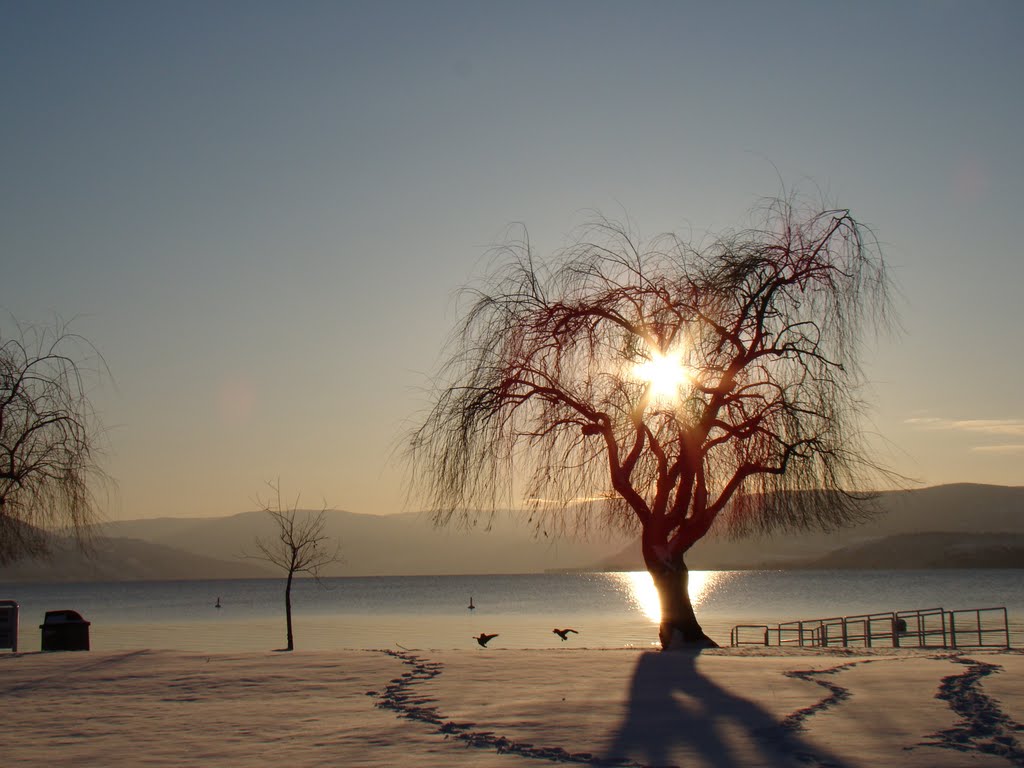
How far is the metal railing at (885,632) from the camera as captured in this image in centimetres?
2706

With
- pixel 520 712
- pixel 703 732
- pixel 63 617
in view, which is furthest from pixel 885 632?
pixel 703 732

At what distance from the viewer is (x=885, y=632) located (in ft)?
161

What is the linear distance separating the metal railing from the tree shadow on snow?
615 inches

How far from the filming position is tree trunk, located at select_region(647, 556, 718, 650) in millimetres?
19906

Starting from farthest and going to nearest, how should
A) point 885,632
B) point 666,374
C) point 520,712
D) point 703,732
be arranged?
1. point 885,632
2. point 666,374
3. point 520,712
4. point 703,732

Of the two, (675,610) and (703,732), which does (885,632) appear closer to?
(675,610)

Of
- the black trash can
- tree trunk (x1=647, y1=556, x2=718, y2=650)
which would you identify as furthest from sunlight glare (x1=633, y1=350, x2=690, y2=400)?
the black trash can

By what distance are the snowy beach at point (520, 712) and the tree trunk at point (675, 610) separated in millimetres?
4910

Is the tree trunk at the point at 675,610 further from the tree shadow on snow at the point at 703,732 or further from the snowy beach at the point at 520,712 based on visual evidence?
the tree shadow on snow at the point at 703,732

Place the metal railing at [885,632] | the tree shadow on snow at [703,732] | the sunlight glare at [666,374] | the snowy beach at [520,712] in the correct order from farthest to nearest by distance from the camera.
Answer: the metal railing at [885,632], the sunlight glare at [666,374], the snowy beach at [520,712], the tree shadow on snow at [703,732]

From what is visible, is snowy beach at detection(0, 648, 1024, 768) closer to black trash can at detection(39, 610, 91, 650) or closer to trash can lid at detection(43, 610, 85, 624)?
black trash can at detection(39, 610, 91, 650)

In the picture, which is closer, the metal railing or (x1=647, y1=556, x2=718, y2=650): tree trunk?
(x1=647, y1=556, x2=718, y2=650): tree trunk

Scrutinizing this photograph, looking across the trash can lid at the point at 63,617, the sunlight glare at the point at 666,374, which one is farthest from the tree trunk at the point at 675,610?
the trash can lid at the point at 63,617

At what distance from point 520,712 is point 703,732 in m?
1.98
